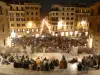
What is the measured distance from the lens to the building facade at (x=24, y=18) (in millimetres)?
61188

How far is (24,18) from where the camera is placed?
62781mm

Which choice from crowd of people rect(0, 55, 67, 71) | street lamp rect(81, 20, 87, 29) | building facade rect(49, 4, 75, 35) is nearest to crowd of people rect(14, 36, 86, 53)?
crowd of people rect(0, 55, 67, 71)

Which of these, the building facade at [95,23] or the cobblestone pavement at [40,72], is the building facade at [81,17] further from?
the cobblestone pavement at [40,72]

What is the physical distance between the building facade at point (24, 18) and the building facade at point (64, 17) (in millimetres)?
6345

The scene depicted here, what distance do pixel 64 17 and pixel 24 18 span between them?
16216 millimetres

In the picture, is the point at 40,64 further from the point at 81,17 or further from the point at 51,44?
the point at 81,17

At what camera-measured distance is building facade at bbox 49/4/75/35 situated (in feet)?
214

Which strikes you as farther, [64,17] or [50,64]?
[64,17]

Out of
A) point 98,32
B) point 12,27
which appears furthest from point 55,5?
point 98,32

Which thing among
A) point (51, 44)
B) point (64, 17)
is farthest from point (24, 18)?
point (51, 44)

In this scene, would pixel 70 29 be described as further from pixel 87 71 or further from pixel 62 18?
pixel 87 71

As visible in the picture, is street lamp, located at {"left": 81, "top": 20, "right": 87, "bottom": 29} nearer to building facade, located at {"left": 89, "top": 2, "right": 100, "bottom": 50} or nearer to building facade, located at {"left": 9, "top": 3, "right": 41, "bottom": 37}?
building facade, located at {"left": 9, "top": 3, "right": 41, "bottom": 37}

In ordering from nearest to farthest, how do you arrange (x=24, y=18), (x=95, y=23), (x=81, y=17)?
1. (x=95, y=23)
2. (x=24, y=18)
3. (x=81, y=17)

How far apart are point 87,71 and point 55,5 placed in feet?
171
